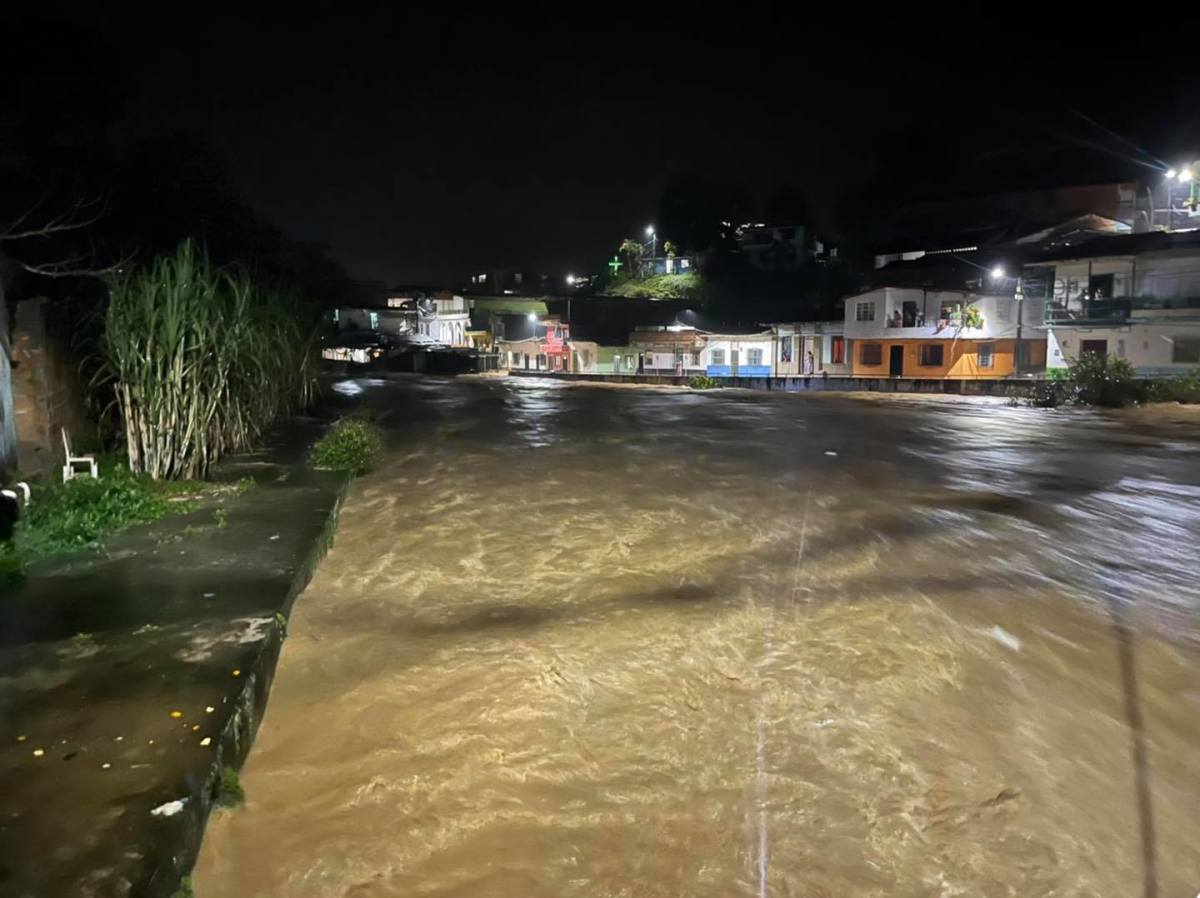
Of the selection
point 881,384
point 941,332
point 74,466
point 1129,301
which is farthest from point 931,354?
point 74,466

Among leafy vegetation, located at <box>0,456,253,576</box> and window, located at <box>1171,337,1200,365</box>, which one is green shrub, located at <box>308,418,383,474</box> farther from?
window, located at <box>1171,337,1200,365</box>

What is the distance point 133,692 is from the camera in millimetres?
4305

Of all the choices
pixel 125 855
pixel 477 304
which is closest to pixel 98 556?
pixel 125 855

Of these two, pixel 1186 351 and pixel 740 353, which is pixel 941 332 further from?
pixel 740 353

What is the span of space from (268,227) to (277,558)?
18024 mm

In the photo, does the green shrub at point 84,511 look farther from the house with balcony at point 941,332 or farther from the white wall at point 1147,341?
the house with balcony at point 941,332

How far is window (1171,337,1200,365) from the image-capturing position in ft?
96.4

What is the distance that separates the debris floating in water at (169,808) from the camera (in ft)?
10.9

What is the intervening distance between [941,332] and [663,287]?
74.4 feet

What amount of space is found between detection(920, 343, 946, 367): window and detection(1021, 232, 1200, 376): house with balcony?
478 centimetres

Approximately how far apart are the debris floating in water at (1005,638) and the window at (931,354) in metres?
33.7

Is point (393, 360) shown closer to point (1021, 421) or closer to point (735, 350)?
point (735, 350)

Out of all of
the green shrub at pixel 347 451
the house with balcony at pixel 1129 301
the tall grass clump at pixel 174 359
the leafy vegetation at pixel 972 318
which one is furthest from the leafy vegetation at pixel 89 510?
the leafy vegetation at pixel 972 318

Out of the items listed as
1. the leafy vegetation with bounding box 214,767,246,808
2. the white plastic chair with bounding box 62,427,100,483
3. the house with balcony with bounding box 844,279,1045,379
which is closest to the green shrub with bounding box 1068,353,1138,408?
the house with balcony with bounding box 844,279,1045,379
